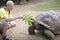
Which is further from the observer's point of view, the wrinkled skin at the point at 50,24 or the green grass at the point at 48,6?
the green grass at the point at 48,6

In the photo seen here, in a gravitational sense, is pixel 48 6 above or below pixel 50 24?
below

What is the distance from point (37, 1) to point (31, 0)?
42cm

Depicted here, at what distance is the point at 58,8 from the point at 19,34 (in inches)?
137

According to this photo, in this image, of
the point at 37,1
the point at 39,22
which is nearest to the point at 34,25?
the point at 39,22

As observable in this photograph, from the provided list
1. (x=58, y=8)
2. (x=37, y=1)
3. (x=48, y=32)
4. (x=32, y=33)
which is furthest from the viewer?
(x=37, y=1)

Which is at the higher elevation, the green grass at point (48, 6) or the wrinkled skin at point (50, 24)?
the wrinkled skin at point (50, 24)

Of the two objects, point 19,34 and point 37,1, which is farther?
point 37,1

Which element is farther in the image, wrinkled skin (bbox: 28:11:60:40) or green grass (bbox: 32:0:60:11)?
green grass (bbox: 32:0:60:11)

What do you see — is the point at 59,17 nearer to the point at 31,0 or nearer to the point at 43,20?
the point at 43,20

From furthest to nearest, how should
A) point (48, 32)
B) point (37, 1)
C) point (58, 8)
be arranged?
point (37, 1) < point (58, 8) < point (48, 32)

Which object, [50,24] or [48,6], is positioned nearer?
[50,24]

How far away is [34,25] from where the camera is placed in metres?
3.93

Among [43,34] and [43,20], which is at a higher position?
[43,20]

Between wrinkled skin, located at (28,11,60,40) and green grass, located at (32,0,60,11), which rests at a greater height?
wrinkled skin, located at (28,11,60,40)
